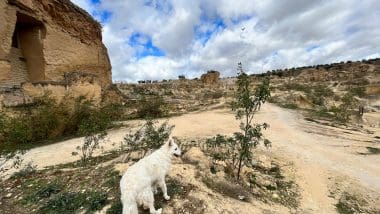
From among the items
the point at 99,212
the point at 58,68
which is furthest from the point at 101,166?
the point at 58,68

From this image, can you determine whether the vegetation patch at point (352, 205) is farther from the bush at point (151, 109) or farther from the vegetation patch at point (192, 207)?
the bush at point (151, 109)

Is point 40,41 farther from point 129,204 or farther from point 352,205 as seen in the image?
point 352,205

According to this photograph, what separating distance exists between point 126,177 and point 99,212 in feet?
2.37

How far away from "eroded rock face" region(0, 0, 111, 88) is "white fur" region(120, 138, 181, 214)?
9.45 meters

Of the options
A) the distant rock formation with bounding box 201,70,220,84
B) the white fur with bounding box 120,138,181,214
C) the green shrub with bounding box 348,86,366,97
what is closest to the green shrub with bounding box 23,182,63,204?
the white fur with bounding box 120,138,181,214

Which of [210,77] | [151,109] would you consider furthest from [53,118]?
[210,77]

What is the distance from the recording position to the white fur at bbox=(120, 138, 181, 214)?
12.3 feet

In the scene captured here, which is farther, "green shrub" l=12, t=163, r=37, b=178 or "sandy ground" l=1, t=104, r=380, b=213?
"sandy ground" l=1, t=104, r=380, b=213

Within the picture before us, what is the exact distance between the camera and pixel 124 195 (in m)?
3.77

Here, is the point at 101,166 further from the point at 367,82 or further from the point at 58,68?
the point at 367,82

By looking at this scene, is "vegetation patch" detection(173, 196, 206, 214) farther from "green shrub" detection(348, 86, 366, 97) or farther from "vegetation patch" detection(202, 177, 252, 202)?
"green shrub" detection(348, 86, 366, 97)

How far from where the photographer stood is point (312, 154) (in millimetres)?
8609

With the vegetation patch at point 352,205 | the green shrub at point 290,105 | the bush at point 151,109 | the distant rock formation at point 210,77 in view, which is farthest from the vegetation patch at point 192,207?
the distant rock formation at point 210,77

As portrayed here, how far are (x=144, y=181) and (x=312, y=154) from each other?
20.4 ft
